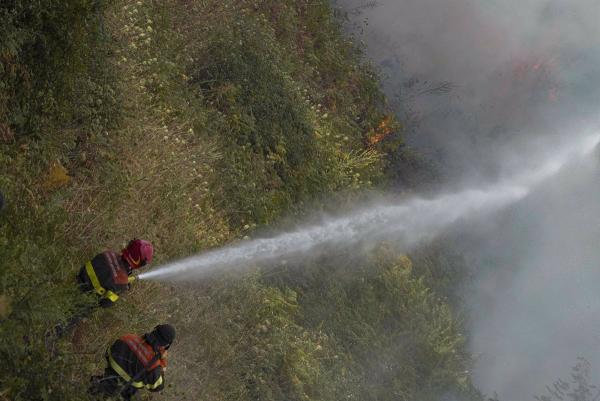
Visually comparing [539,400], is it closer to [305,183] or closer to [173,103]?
[305,183]

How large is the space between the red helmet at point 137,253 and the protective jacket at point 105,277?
0.08 m

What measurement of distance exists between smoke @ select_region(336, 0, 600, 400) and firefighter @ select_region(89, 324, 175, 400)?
9.09 metres

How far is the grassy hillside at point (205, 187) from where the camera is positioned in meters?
6.02

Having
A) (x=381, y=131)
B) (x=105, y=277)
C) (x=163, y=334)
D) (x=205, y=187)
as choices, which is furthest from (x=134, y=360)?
(x=381, y=131)

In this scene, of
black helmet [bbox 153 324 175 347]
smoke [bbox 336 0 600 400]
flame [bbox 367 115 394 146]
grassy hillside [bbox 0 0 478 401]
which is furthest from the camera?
smoke [bbox 336 0 600 400]

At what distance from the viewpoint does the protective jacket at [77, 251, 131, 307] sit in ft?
18.1

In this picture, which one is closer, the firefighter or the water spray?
the firefighter

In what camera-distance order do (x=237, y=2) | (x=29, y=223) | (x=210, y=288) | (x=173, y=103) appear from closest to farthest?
1. (x=29, y=223)
2. (x=210, y=288)
3. (x=173, y=103)
4. (x=237, y=2)

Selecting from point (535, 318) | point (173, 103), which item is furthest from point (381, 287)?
point (535, 318)

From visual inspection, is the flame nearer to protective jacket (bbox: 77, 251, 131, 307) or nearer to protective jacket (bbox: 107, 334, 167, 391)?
protective jacket (bbox: 77, 251, 131, 307)

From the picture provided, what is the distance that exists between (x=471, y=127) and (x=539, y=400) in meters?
5.65

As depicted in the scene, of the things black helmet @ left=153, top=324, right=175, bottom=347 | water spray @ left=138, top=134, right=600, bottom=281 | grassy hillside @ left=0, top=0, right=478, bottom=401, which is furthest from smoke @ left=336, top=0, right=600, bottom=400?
black helmet @ left=153, top=324, right=175, bottom=347

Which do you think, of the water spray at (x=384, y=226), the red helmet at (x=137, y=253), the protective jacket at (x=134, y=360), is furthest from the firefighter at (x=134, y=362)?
the water spray at (x=384, y=226)

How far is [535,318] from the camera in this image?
15109 mm
